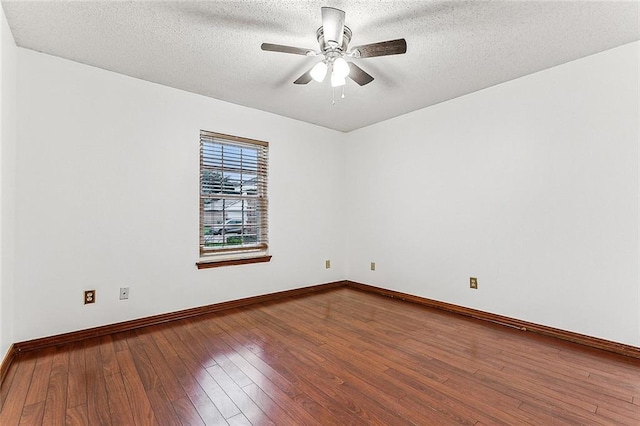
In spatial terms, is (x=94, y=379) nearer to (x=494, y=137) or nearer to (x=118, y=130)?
(x=118, y=130)

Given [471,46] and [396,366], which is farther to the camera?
[471,46]

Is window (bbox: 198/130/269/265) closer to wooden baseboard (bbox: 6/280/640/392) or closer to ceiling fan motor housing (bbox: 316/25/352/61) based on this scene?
wooden baseboard (bbox: 6/280/640/392)

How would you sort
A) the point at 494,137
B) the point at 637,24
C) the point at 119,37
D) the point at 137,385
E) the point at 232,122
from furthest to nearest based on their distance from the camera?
the point at 232,122, the point at 494,137, the point at 119,37, the point at 637,24, the point at 137,385

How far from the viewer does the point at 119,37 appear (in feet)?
7.47

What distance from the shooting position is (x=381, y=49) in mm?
1994

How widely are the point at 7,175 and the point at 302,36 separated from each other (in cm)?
227

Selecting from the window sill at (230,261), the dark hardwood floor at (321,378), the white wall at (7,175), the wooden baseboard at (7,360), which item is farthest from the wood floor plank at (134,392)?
the window sill at (230,261)

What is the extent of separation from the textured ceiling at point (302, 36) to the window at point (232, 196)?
73 cm

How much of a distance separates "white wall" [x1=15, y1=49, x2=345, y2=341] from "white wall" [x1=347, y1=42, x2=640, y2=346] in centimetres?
191

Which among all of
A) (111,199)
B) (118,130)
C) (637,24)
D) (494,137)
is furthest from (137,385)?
(637,24)

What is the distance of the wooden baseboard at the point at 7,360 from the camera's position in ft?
6.49

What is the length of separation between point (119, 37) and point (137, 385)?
2432 mm

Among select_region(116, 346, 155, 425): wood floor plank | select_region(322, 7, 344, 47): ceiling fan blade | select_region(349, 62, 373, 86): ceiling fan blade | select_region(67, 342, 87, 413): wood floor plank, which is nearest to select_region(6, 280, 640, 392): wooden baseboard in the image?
select_region(67, 342, 87, 413): wood floor plank

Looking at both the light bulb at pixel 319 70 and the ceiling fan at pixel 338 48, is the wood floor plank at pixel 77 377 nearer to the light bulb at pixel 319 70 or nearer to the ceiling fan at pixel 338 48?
the ceiling fan at pixel 338 48
